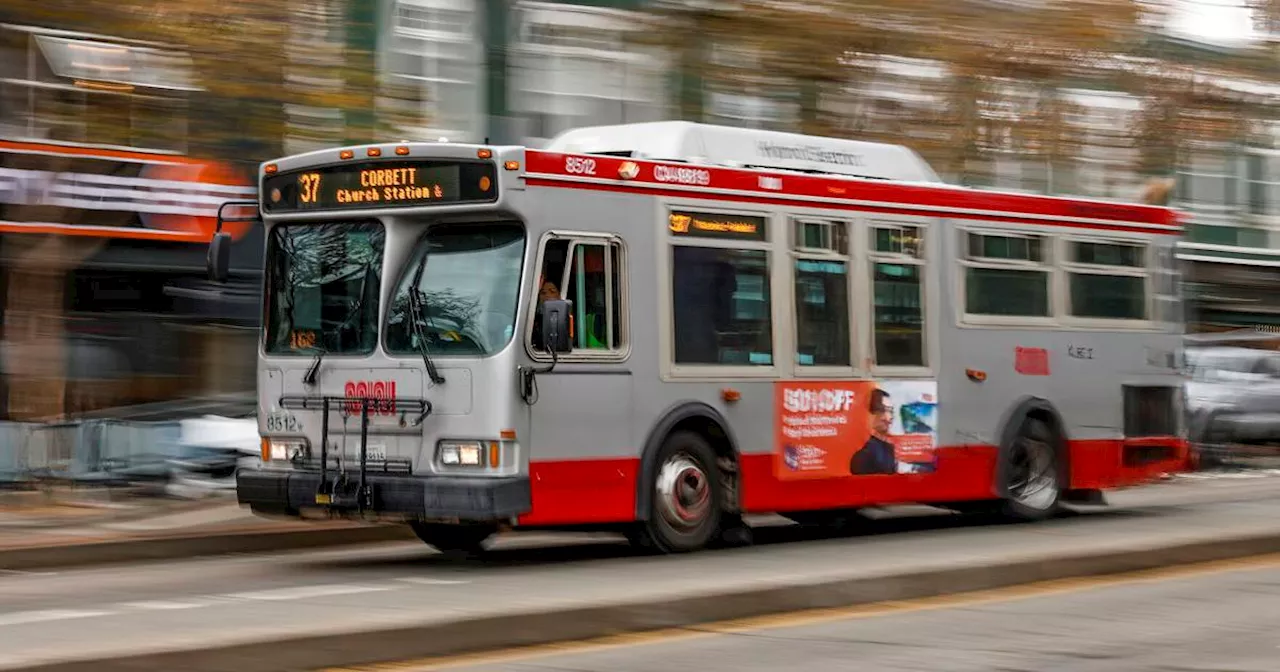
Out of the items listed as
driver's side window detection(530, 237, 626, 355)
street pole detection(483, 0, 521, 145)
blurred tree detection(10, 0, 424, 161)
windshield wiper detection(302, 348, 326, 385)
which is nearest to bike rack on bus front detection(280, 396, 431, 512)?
windshield wiper detection(302, 348, 326, 385)

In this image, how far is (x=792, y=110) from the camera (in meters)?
25.6

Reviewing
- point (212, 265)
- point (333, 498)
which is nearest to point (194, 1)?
point (212, 265)

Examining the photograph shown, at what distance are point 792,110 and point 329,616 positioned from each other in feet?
55.2

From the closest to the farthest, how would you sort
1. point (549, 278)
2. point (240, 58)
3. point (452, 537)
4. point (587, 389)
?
point (549, 278)
point (587, 389)
point (452, 537)
point (240, 58)

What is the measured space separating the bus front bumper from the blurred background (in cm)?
582

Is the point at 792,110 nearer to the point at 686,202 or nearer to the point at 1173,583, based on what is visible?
the point at 686,202

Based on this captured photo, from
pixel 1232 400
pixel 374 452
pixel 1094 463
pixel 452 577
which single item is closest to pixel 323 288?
pixel 374 452

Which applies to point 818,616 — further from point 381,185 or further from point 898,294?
point 898,294

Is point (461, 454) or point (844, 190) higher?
point (844, 190)

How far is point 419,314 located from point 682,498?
2.32 metres

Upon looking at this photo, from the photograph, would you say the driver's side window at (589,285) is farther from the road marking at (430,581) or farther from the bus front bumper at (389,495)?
the road marking at (430,581)

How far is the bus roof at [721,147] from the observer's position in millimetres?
15086

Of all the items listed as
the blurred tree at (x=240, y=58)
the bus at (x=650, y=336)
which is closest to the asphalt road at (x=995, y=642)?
the bus at (x=650, y=336)

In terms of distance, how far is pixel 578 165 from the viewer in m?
13.9
